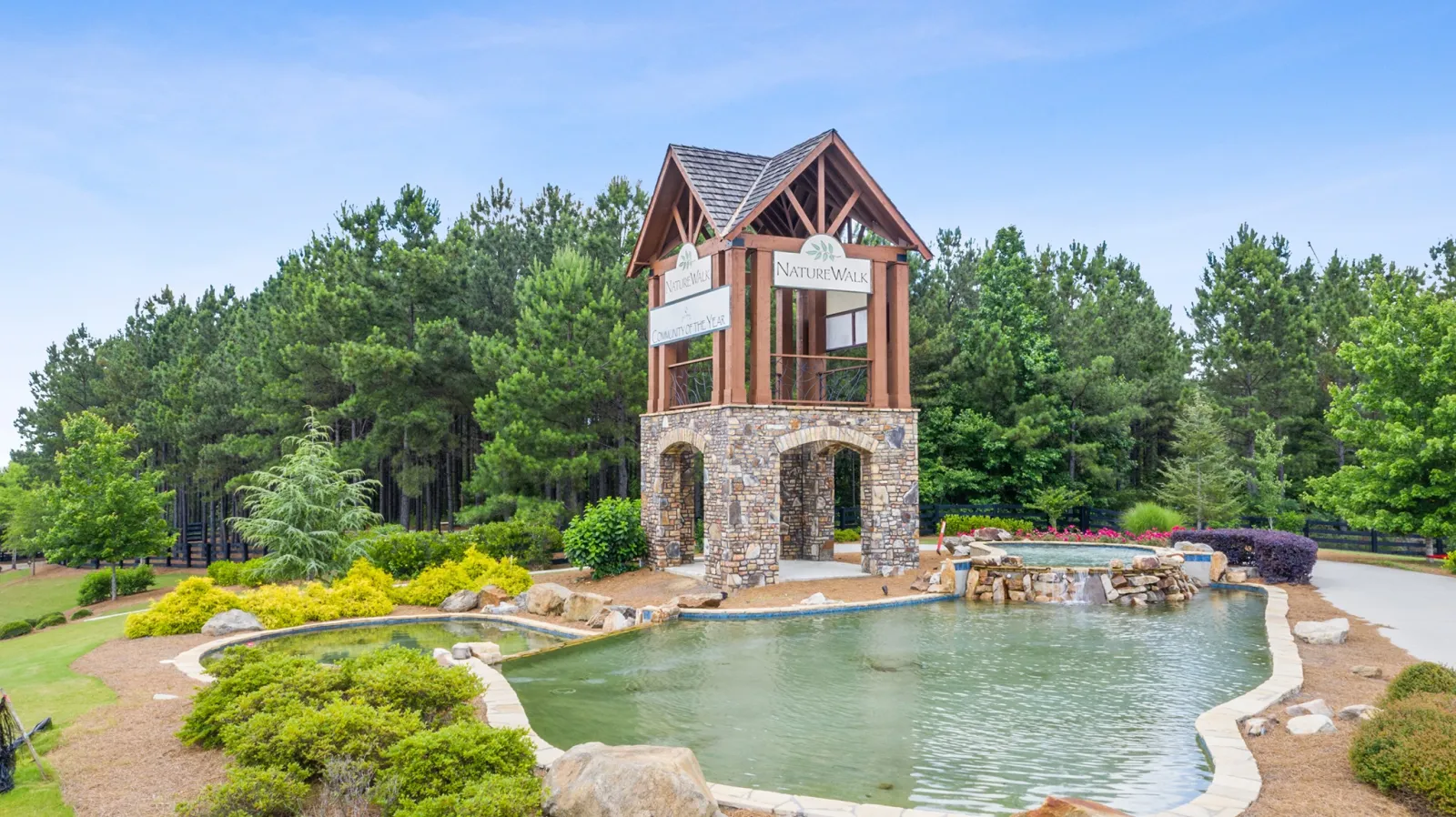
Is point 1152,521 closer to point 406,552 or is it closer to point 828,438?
point 828,438

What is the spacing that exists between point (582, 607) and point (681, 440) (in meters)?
5.74

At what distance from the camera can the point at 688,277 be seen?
→ 2039 cm

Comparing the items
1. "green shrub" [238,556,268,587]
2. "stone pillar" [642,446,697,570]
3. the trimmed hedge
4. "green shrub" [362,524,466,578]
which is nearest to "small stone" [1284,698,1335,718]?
the trimmed hedge

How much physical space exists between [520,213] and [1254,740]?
4520 centimetres

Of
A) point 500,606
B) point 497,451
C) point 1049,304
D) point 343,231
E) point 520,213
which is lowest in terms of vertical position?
Answer: point 500,606

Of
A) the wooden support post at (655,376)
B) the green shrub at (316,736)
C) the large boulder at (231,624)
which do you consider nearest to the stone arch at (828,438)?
the wooden support post at (655,376)

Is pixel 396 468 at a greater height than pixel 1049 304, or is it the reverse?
pixel 1049 304

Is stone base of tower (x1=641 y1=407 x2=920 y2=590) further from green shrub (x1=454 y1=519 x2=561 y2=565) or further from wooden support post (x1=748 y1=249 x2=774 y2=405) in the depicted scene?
green shrub (x1=454 y1=519 x2=561 y2=565)

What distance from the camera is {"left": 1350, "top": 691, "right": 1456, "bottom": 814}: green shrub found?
5988 millimetres

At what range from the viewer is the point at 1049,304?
3638cm

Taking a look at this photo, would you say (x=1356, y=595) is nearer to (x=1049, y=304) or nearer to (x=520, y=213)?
(x=1049, y=304)

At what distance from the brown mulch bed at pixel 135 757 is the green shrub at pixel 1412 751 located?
27.3 feet

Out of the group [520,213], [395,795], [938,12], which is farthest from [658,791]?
[520,213]

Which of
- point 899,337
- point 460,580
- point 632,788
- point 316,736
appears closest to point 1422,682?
point 632,788
